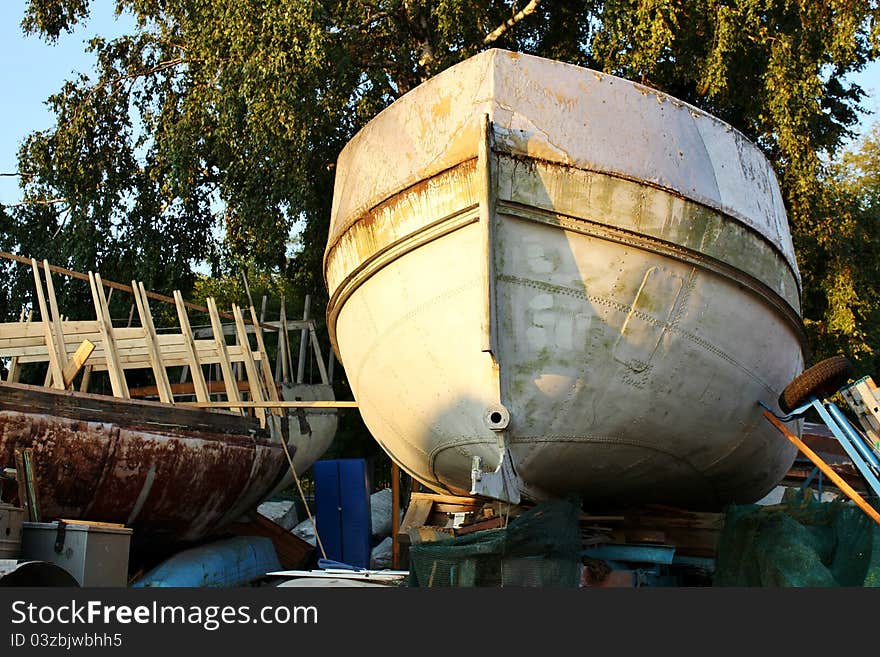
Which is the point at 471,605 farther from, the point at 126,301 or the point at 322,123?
the point at 126,301

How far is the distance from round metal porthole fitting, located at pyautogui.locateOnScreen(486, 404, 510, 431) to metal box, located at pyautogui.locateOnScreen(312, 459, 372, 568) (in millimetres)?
6088

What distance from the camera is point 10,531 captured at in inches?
275

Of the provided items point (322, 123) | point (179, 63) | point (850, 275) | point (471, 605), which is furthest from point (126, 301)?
point (471, 605)

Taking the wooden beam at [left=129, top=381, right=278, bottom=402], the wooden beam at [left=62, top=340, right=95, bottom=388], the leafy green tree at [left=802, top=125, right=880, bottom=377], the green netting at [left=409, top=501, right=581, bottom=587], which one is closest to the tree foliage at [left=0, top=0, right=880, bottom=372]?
the leafy green tree at [left=802, top=125, right=880, bottom=377]

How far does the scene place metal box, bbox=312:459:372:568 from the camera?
39.3 feet

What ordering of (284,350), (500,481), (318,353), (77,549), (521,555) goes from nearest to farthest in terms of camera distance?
1. (521,555)
2. (500,481)
3. (77,549)
4. (284,350)
5. (318,353)

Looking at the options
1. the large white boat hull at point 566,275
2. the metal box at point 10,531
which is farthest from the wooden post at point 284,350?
the large white boat hull at point 566,275

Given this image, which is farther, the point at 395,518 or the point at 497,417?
the point at 395,518

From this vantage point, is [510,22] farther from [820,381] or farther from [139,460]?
[820,381]

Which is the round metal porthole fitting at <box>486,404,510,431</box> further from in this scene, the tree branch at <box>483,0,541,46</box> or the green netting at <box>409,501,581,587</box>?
the tree branch at <box>483,0,541,46</box>

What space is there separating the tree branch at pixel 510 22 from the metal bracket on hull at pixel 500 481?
32.8 feet

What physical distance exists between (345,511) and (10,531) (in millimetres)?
5636

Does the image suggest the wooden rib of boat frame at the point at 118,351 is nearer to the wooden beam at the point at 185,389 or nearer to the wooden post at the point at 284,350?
the wooden beam at the point at 185,389

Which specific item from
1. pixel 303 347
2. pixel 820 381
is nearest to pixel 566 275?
pixel 820 381
